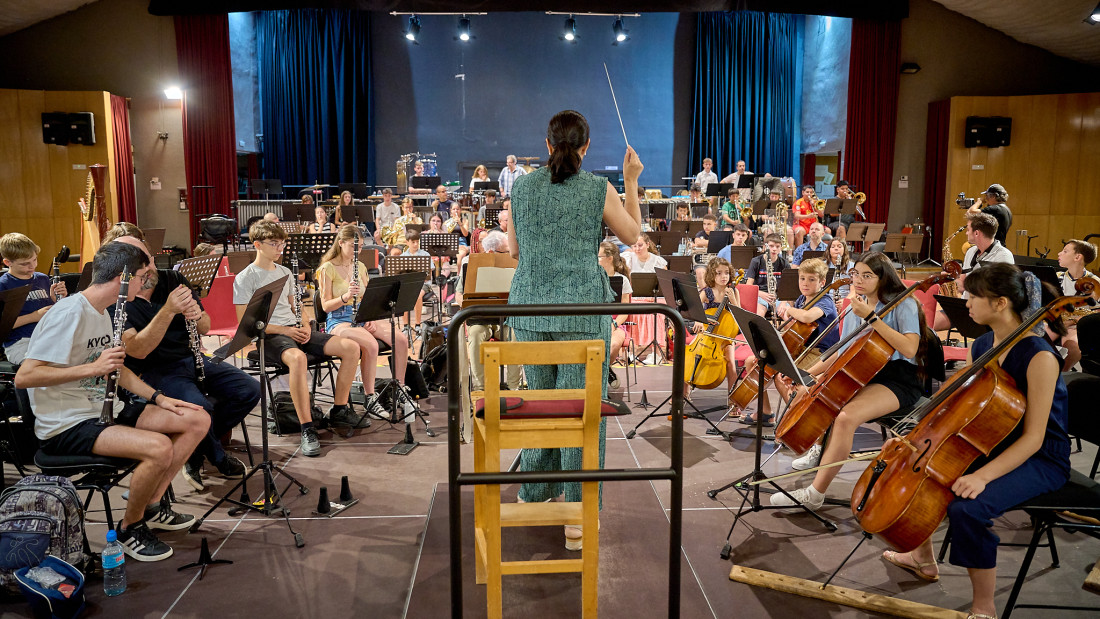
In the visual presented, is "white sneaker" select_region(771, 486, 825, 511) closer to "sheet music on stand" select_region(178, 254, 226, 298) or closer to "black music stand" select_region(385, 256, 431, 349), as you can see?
"black music stand" select_region(385, 256, 431, 349)

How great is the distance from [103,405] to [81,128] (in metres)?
11.8

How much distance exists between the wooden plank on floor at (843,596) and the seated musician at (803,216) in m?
9.06

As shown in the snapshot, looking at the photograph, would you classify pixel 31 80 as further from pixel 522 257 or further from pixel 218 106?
pixel 522 257

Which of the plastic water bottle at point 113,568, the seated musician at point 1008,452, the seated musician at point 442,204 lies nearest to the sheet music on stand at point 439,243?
the seated musician at point 442,204

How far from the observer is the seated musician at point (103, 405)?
316 cm

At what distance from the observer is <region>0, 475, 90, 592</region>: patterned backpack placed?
2.96 m

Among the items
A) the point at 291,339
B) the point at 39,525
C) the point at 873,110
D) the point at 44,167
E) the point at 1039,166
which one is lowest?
the point at 39,525

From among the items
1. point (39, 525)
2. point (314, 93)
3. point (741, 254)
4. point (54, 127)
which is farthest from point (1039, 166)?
point (54, 127)

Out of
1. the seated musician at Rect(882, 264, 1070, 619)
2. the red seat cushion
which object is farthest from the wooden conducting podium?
the seated musician at Rect(882, 264, 1070, 619)

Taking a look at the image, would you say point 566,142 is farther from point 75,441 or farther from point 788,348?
point 788,348

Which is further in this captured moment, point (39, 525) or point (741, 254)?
point (741, 254)

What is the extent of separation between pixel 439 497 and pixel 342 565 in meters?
0.57

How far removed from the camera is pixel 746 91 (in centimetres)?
1778

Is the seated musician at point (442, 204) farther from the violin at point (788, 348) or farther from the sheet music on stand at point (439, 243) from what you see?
the violin at point (788, 348)
